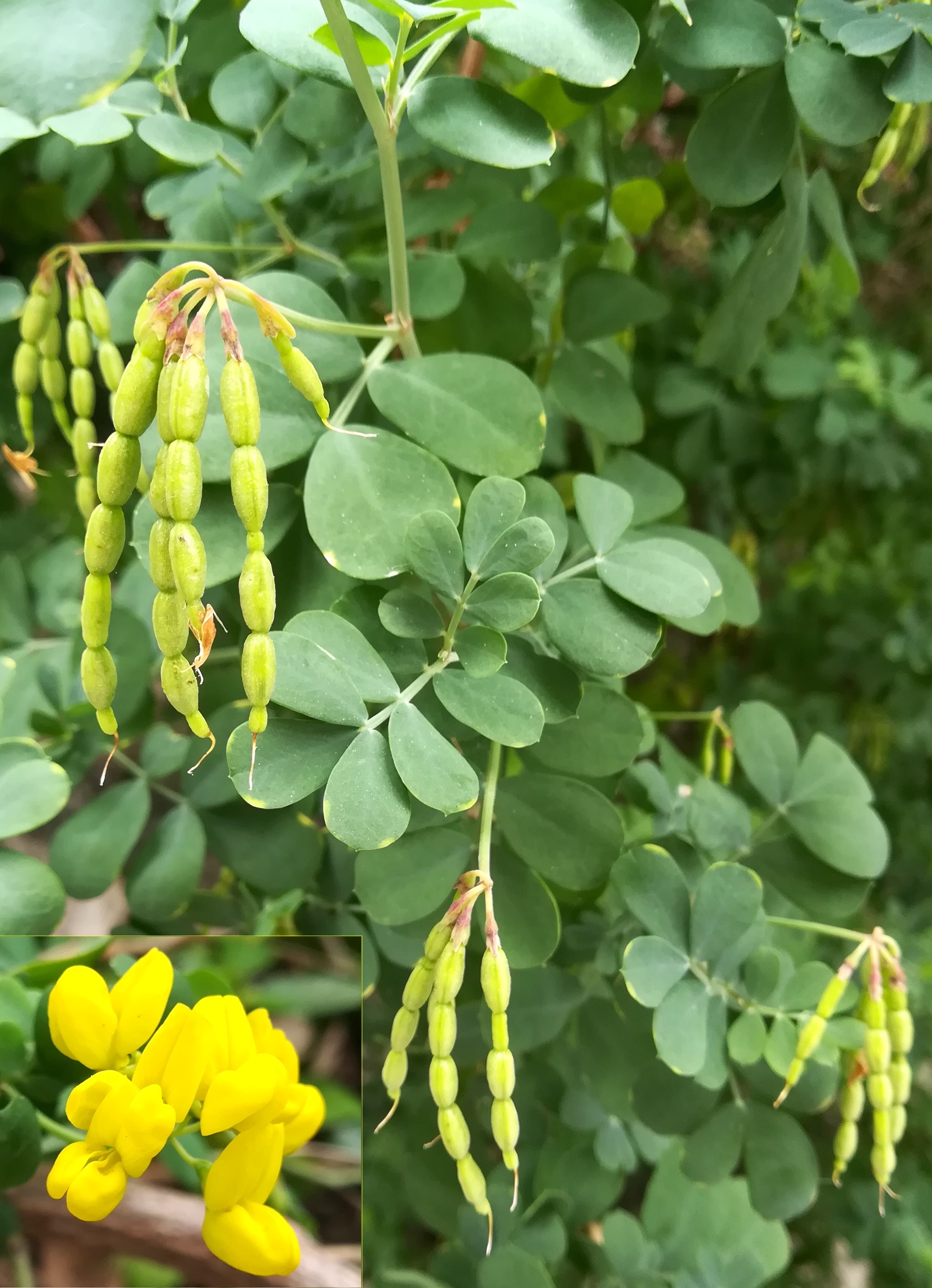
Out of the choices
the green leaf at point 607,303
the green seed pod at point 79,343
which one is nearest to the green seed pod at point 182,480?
the green seed pod at point 79,343

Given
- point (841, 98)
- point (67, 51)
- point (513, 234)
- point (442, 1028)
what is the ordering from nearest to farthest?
1. point (67, 51)
2. point (442, 1028)
3. point (841, 98)
4. point (513, 234)

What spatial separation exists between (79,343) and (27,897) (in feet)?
1.17

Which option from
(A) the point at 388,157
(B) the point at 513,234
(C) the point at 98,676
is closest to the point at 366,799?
(C) the point at 98,676

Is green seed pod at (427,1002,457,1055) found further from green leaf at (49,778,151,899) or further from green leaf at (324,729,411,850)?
green leaf at (49,778,151,899)

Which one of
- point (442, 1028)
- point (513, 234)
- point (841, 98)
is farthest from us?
point (513, 234)

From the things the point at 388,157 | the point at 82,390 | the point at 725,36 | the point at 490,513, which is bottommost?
the point at 82,390

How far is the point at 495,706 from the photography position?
0.45 m

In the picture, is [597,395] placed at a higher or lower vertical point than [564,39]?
lower

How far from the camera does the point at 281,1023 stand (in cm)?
48

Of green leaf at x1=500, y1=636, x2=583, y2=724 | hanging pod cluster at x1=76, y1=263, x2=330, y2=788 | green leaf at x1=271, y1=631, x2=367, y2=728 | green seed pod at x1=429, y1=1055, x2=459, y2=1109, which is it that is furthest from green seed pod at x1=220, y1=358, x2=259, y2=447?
green seed pod at x1=429, y1=1055, x2=459, y2=1109

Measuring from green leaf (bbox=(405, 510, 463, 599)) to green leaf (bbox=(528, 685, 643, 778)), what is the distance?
132 millimetres

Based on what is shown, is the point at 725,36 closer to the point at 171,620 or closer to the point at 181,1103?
the point at 171,620

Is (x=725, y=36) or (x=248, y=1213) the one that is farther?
(x=725, y=36)

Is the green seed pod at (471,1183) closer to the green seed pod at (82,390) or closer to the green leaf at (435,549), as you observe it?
the green leaf at (435,549)
